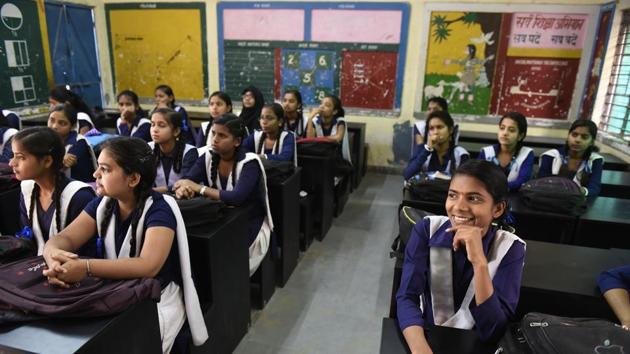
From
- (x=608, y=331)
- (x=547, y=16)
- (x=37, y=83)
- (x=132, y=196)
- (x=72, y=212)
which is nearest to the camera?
(x=608, y=331)

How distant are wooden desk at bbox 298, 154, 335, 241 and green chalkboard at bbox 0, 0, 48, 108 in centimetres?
371

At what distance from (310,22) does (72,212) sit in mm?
4136

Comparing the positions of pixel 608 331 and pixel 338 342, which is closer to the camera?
pixel 608 331

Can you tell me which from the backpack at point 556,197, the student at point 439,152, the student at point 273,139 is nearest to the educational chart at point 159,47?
the student at point 273,139

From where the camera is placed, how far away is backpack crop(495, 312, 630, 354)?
2.93 ft

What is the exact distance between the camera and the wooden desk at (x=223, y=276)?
1.68 metres

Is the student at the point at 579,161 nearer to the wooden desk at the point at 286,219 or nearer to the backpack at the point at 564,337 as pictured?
the wooden desk at the point at 286,219

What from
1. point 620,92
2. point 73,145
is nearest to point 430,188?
point 73,145

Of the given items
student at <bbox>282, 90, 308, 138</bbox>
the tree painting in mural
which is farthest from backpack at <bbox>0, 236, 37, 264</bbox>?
the tree painting in mural

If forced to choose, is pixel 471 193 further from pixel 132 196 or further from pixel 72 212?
pixel 72 212

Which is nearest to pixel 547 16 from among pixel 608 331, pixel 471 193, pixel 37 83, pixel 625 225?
pixel 625 225

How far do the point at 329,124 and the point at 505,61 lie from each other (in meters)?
2.22

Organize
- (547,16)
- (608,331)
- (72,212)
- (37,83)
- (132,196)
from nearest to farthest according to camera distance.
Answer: (608,331)
(132,196)
(72,212)
(547,16)
(37,83)

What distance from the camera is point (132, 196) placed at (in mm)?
1449
